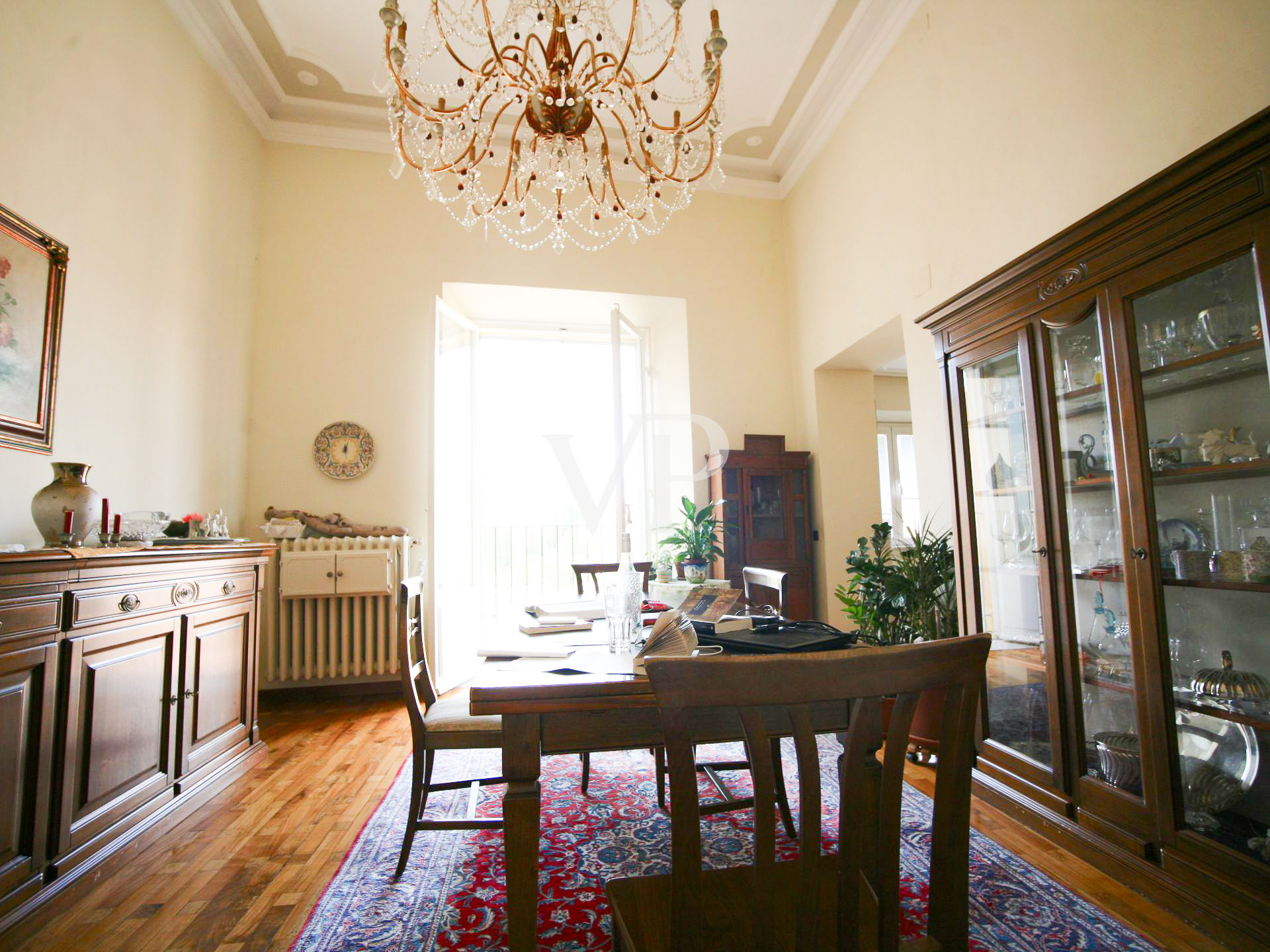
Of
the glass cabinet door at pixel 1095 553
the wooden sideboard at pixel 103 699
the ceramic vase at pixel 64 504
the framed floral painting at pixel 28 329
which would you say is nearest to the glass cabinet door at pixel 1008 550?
the glass cabinet door at pixel 1095 553

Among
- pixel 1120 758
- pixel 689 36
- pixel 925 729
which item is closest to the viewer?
pixel 1120 758

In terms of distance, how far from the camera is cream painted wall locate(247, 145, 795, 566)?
167 inches

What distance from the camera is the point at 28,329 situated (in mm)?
2340

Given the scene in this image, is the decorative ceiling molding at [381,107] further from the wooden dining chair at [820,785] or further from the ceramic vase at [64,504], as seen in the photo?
the wooden dining chair at [820,785]

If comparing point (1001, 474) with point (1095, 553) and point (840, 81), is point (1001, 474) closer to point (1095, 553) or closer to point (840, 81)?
point (1095, 553)

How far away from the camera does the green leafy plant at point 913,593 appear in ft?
9.53

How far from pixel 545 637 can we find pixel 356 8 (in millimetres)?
3830

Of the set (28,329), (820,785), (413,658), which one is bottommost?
(413,658)

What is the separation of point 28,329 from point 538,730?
2587mm

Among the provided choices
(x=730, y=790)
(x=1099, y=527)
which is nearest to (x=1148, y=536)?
(x=1099, y=527)

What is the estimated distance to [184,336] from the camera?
343 centimetres

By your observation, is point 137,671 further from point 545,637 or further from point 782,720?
point 782,720

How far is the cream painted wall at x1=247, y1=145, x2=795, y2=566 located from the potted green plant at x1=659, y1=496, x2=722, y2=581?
62 cm

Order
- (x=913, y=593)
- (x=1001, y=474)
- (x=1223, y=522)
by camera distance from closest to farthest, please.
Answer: (x=1223, y=522), (x=1001, y=474), (x=913, y=593)
